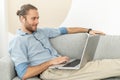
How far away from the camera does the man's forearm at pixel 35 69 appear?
1.72 m

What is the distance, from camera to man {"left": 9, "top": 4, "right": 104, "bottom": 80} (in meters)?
1.74

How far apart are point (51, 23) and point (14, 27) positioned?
43 centimetres

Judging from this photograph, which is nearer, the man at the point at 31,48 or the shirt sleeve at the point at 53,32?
the man at the point at 31,48

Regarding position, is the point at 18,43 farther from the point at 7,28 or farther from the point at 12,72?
the point at 7,28

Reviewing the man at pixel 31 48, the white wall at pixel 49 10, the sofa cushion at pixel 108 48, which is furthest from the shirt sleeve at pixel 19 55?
A: the white wall at pixel 49 10

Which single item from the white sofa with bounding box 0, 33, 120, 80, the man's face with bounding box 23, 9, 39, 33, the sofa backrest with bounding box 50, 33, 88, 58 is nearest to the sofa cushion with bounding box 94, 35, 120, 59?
the white sofa with bounding box 0, 33, 120, 80

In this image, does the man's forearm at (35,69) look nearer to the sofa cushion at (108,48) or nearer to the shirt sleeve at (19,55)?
the shirt sleeve at (19,55)

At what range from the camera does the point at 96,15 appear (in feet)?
8.41

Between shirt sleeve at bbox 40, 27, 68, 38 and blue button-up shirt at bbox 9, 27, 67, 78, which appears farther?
shirt sleeve at bbox 40, 27, 68, 38

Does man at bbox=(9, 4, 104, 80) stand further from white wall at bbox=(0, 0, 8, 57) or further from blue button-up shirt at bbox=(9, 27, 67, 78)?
white wall at bbox=(0, 0, 8, 57)

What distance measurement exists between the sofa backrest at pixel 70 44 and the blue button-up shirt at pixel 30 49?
82 millimetres

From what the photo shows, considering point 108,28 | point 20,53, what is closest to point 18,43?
point 20,53

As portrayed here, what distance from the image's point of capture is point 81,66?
1.67 meters

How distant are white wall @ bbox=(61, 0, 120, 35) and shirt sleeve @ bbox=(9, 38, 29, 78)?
37.5 inches
